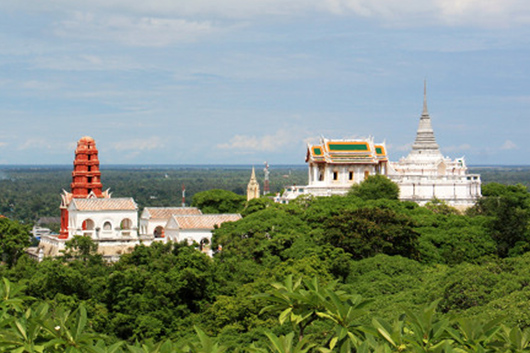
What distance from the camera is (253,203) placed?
57.1 m

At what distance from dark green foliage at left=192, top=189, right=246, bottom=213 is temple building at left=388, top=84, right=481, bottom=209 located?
39.7ft

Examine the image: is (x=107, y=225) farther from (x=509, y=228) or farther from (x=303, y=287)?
(x=303, y=287)

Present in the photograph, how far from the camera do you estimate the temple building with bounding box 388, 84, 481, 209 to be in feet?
200

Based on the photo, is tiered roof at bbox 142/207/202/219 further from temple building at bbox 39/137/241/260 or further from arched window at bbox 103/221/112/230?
arched window at bbox 103/221/112/230

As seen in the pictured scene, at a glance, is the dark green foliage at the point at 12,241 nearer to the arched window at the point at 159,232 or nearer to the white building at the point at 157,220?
the white building at the point at 157,220

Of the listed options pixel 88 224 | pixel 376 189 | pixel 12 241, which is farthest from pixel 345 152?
pixel 12 241

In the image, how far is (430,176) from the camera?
61.8 metres

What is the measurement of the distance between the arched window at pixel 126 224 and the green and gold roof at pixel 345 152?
52.9 feet

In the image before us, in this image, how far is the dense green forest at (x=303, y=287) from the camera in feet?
44.1

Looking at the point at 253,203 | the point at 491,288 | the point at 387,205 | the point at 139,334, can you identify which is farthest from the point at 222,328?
the point at 253,203

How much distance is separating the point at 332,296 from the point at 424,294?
1791cm

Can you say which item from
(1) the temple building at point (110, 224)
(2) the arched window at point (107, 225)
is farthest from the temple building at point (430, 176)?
(2) the arched window at point (107, 225)

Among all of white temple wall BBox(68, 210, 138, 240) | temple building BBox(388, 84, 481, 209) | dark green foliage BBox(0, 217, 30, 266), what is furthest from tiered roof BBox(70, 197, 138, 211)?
temple building BBox(388, 84, 481, 209)

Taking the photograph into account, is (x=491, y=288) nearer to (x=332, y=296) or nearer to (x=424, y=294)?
(x=424, y=294)
